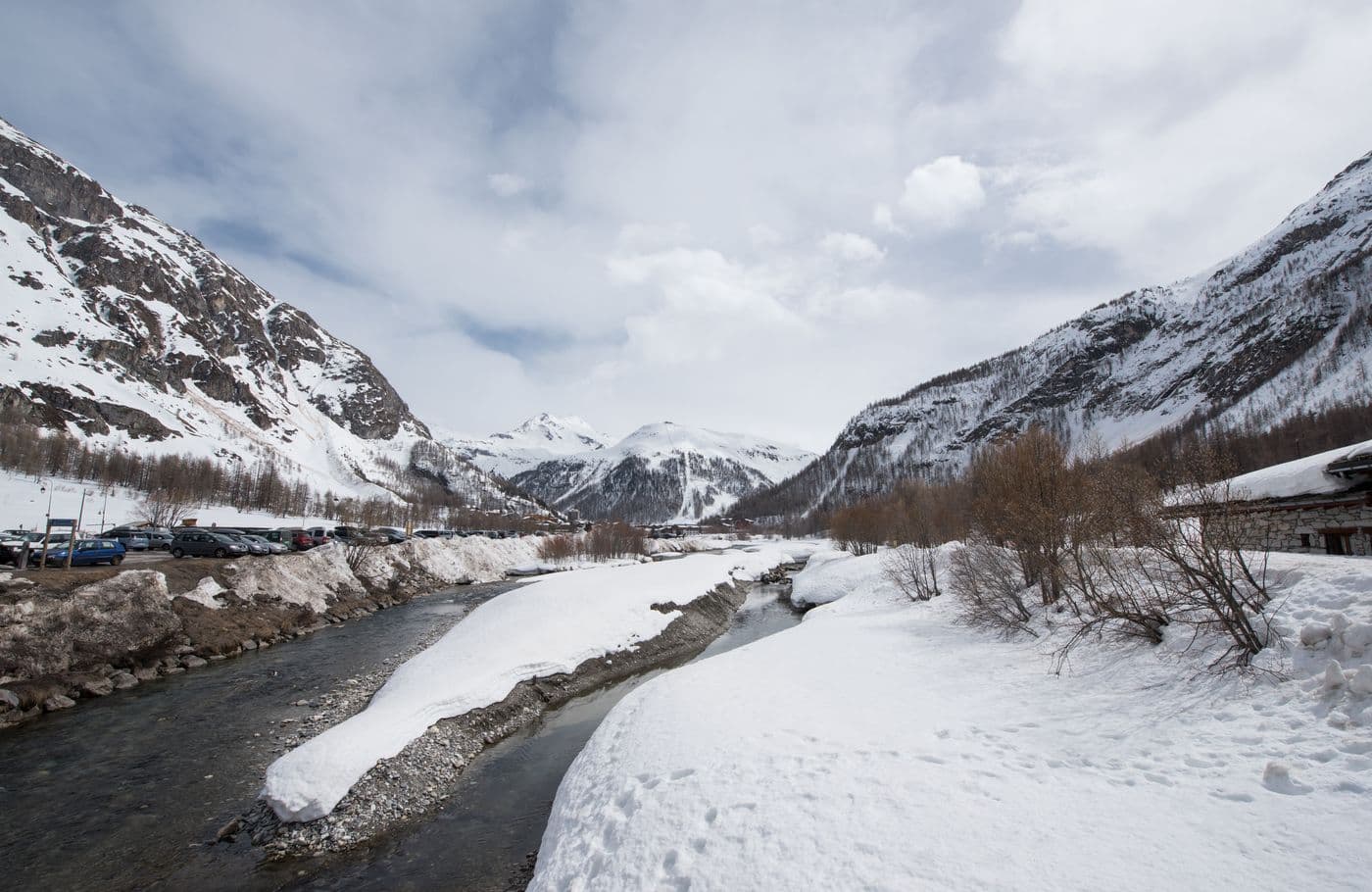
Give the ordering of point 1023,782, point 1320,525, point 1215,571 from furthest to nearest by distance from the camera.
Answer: point 1320,525
point 1215,571
point 1023,782

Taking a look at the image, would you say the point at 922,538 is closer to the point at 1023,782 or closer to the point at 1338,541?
the point at 1338,541

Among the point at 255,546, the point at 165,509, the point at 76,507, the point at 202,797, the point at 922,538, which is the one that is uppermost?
the point at 76,507

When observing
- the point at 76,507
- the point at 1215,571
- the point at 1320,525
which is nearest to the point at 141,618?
the point at 1215,571

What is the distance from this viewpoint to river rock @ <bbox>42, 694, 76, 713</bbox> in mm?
17547

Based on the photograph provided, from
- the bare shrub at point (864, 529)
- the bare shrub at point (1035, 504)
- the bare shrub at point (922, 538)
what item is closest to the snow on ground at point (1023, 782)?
the bare shrub at point (1035, 504)

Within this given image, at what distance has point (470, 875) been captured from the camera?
1018 centimetres

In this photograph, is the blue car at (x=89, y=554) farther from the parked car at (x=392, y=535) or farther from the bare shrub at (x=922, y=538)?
the bare shrub at (x=922, y=538)

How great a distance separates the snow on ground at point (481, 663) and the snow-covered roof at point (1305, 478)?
24678 mm

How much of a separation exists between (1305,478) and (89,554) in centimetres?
5756

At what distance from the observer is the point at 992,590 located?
21453 mm

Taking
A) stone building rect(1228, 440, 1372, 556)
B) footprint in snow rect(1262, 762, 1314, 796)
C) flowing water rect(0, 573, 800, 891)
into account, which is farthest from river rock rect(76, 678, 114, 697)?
stone building rect(1228, 440, 1372, 556)

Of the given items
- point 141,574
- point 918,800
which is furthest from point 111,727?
point 918,800

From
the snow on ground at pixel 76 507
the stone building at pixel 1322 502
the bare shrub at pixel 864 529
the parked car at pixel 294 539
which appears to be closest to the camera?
the stone building at pixel 1322 502

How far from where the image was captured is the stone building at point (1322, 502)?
57.9 feet
